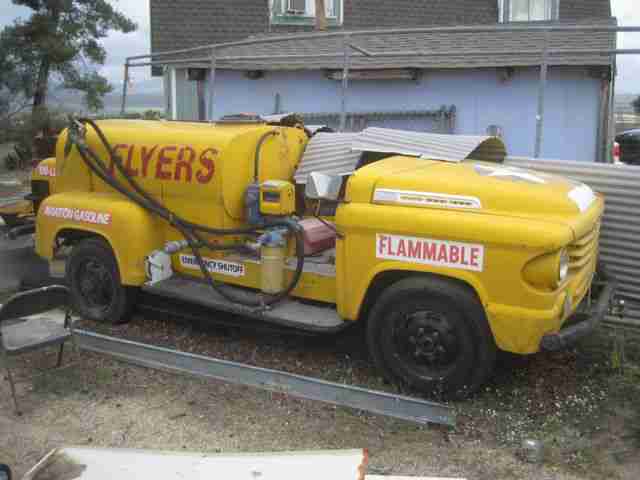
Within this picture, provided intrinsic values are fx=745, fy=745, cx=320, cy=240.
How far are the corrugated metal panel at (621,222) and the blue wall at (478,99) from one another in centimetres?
619

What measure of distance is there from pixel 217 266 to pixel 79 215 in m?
1.35

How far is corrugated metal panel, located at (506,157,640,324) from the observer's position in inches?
235

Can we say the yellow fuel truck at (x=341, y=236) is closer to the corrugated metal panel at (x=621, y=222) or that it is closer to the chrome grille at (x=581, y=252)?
the chrome grille at (x=581, y=252)

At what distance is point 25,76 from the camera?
21344 millimetres

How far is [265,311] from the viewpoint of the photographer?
5445mm

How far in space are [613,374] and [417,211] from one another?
193 centimetres

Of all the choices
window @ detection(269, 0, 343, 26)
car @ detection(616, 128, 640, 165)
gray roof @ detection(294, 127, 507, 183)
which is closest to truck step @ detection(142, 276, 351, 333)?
gray roof @ detection(294, 127, 507, 183)

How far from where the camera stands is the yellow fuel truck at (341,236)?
4523 mm

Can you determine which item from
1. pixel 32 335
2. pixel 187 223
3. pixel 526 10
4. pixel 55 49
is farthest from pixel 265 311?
pixel 55 49

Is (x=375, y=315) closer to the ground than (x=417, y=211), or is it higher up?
closer to the ground

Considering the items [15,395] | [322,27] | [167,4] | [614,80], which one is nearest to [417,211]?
[15,395]

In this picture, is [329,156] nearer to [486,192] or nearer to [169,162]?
[169,162]

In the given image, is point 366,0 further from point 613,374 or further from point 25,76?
point 613,374

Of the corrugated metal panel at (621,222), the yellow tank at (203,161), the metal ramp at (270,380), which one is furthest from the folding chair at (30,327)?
the corrugated metal panel at (621,222)
